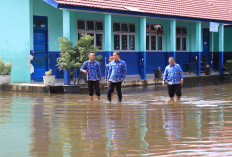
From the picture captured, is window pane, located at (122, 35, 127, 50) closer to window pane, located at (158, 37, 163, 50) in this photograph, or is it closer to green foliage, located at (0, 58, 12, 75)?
→ window pane, located at (158, 37, 163, 50)

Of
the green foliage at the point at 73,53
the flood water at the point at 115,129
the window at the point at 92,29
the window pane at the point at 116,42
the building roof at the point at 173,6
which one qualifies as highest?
the building roof at the point at 173,6

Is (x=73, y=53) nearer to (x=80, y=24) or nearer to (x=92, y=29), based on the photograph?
(x=80, y=24)

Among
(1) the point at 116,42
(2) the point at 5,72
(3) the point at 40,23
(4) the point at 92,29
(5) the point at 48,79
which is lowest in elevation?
(5) the point at 48,79

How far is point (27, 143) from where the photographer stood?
724cm

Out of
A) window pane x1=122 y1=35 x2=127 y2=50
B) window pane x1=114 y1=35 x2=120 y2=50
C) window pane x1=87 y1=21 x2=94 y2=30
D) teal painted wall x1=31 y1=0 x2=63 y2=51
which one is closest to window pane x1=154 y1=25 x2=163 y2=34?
window pane x1=122 y1=35 x2=127 y2=50

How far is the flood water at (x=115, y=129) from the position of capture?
6648 millimetres

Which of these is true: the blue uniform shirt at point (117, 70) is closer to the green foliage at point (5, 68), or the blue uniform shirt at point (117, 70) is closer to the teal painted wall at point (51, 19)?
the green foliage at point (5, 68)

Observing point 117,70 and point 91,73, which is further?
point 91,73

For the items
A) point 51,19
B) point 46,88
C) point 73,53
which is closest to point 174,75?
point 73,53

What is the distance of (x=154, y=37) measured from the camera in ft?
82.7

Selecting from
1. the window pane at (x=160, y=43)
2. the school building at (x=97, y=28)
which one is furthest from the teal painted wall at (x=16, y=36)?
the window pane at (x=160, y=43)

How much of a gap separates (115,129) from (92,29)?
13645mm

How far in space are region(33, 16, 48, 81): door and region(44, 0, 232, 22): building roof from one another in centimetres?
247

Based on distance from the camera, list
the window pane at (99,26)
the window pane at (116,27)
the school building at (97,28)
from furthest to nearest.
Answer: the window pane at (116,27) < the window pane at (99,26) < the school building at (97,28)
